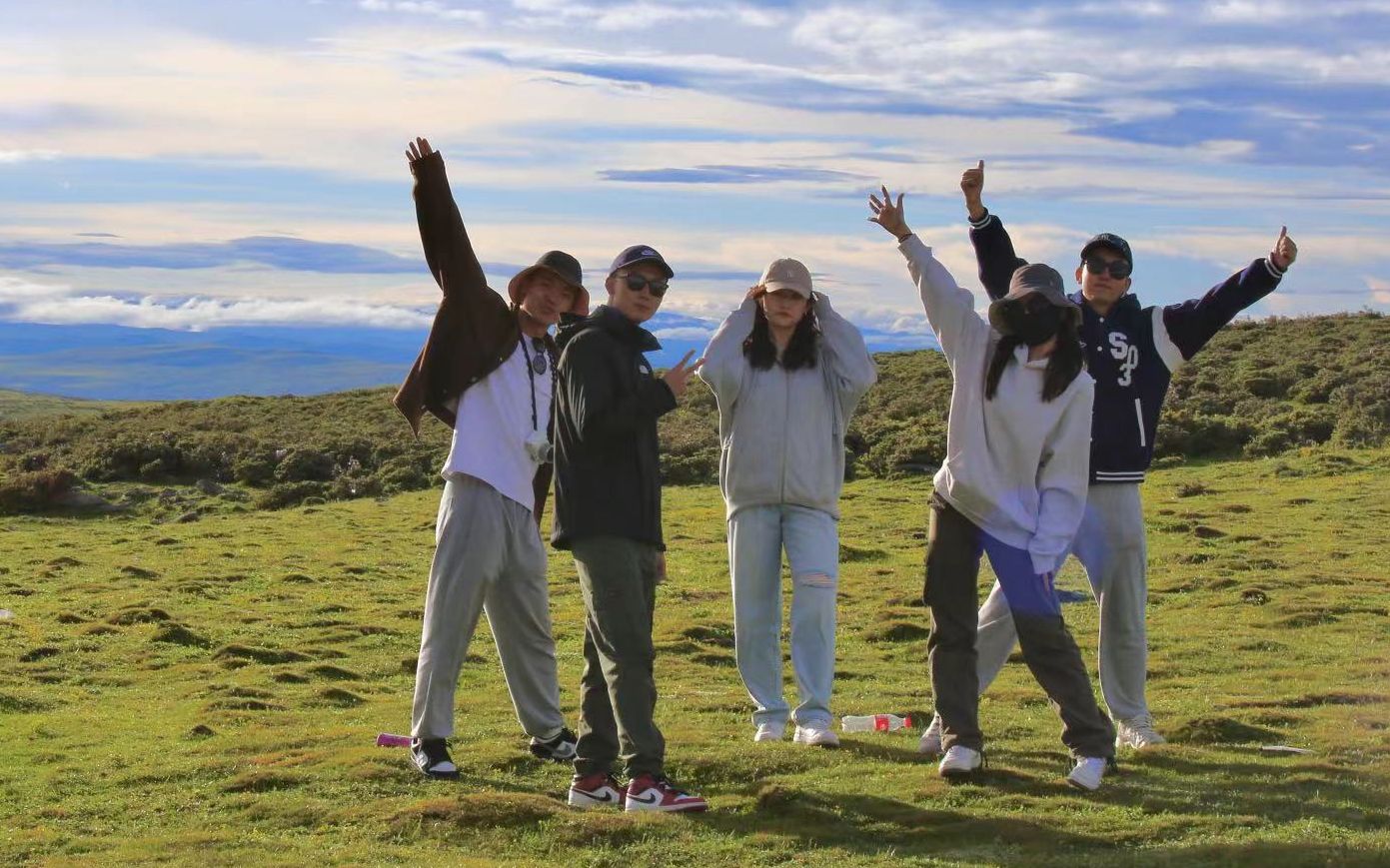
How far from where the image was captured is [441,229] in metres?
8.32

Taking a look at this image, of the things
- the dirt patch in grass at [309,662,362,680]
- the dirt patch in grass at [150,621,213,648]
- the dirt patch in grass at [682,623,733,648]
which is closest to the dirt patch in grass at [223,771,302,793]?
the dirt patch in grass at [309,662,362,680]

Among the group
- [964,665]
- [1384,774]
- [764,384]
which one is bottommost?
[1384,774]

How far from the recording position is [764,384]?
9.02 m

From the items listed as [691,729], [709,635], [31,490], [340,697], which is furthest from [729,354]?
[31,490]

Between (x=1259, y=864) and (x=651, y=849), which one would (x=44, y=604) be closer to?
(x=651, y=849)

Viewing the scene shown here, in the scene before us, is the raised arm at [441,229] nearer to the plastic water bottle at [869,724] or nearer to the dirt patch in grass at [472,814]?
the dirt patch in grass at [472,814]

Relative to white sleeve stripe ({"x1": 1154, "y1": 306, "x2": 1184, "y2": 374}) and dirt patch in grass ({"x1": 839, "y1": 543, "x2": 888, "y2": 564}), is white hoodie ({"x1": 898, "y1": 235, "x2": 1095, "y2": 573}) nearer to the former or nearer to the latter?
white sleeve stripe ({"x1": 1154, "y1": 306, "x2": 1184, "y2": 374})

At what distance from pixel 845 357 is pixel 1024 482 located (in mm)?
1634

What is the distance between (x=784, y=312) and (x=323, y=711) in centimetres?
568

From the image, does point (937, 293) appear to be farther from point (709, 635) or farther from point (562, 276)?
point (709, 635)

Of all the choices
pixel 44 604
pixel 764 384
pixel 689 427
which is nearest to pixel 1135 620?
pixel 764 384

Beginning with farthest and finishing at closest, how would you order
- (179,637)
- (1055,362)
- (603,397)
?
1. (179,637)
2. (1055,362)
3. (603,397)

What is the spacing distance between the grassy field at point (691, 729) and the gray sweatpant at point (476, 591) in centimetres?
55

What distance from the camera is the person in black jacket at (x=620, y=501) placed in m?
7.35
